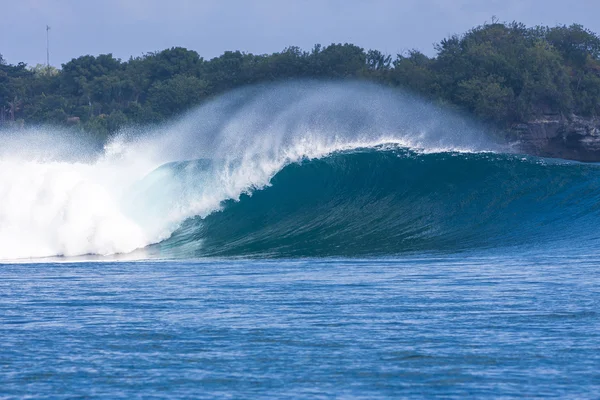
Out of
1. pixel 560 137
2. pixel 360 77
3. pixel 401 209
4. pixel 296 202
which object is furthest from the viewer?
pixel 360 77

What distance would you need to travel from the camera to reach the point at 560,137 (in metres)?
65.4

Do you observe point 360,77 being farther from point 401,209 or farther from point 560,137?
point 401,209

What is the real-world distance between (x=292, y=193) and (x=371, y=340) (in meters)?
14.5

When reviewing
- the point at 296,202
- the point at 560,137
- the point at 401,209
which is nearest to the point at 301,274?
the point at 401,209

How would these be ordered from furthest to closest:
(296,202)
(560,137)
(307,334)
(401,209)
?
(560,137), (296,202), (401,209), (307,334)

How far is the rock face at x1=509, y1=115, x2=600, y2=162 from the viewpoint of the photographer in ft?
210

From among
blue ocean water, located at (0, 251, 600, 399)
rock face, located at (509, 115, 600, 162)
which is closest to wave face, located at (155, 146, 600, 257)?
blue ocean water, located at (0, 251, 600, 399)

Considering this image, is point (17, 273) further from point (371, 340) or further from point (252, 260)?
point (371, 340)

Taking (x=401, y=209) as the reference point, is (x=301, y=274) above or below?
below

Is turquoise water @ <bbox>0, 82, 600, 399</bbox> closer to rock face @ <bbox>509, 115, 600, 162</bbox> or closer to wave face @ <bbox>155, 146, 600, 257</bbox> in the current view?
wave face @ <bbox>155, 146, 600, 257</bbox>

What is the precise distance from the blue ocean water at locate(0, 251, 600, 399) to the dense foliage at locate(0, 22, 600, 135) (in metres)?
53.4

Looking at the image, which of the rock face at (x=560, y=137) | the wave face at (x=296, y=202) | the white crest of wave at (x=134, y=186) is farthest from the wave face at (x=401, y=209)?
the rock face at (x=560, y=137)

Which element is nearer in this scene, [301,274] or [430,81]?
[301,274]

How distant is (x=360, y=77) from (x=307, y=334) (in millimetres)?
64157
